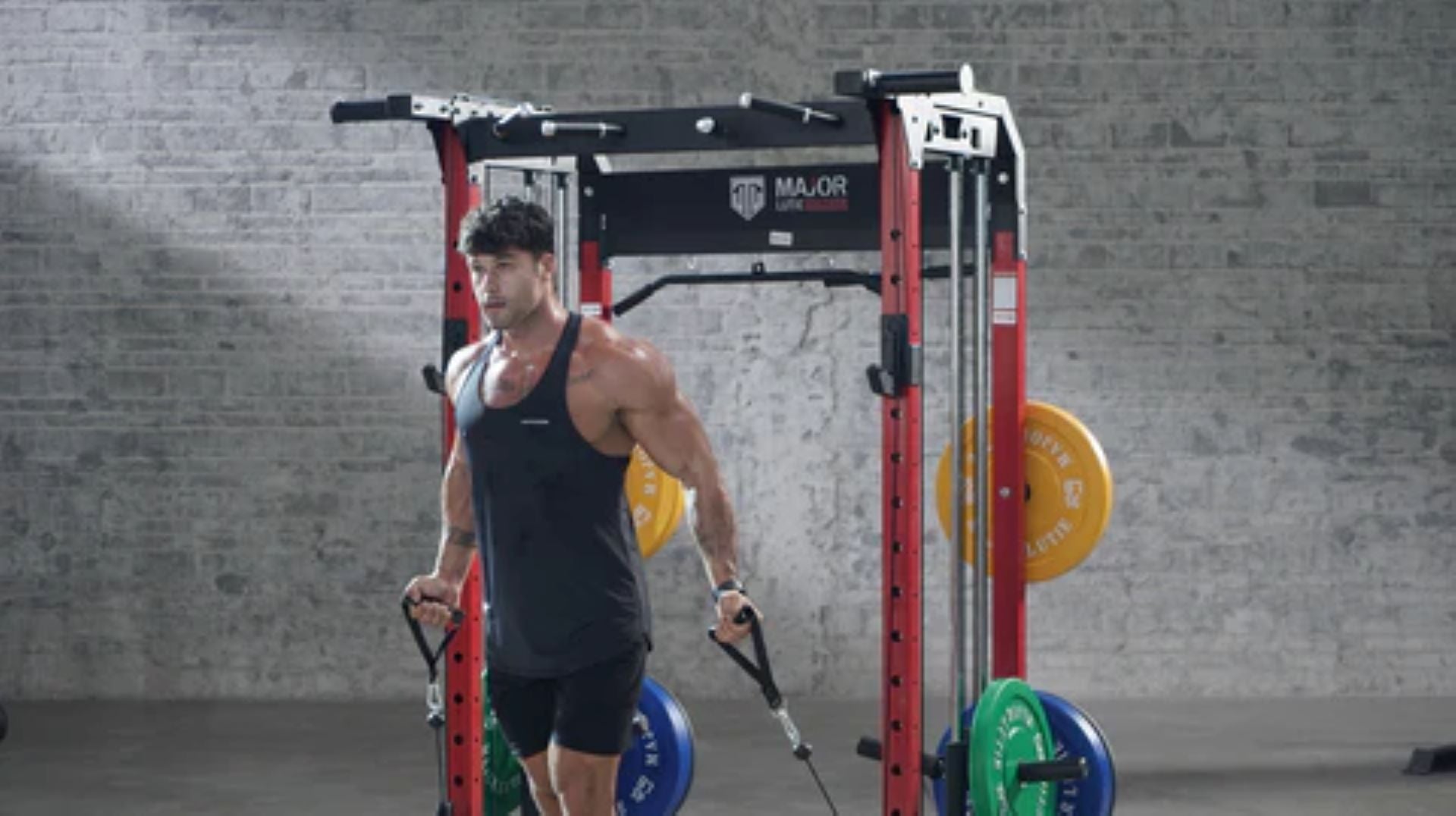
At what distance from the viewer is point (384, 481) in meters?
7.59

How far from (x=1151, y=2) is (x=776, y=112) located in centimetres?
388

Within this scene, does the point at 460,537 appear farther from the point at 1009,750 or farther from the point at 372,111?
the point at 1009,750

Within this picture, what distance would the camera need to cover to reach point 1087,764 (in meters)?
4.58

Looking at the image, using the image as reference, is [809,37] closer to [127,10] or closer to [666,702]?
[127,10]

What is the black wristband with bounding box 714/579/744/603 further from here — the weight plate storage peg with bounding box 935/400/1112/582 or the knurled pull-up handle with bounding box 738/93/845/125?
the weight plate storage peg with bounding box 935/400/1112/582

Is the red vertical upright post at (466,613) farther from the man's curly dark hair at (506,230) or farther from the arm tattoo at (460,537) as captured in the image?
the man's curly dark hair at (506,230)

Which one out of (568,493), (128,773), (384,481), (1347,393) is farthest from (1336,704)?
(568,493)

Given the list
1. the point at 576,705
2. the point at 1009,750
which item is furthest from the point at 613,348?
the point at 1009,750

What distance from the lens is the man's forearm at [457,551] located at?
3.77m

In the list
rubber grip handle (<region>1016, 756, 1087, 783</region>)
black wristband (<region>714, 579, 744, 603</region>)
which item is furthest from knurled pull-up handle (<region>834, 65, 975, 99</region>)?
rubber grip handle (<region>1016, 756, 1087, 783</region>)

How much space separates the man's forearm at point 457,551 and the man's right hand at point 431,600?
72 millimetres

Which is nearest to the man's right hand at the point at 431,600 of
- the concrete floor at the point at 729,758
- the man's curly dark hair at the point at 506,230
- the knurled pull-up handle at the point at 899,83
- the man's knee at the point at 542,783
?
the man's knee at the point at 542,783

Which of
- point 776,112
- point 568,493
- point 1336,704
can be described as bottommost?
point 1336,704

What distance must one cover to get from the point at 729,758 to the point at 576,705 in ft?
9.87
